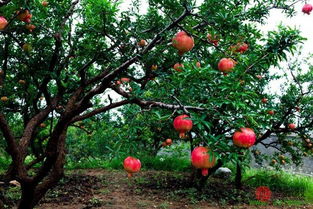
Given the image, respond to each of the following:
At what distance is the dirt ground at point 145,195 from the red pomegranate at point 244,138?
4.38m

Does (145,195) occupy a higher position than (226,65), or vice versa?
(226,65)

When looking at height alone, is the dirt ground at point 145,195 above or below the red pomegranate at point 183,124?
below

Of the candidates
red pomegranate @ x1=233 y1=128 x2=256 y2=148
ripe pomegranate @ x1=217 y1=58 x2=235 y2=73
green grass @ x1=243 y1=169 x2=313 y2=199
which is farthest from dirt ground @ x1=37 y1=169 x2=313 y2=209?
red pomegranate @ x1=233 y1=128 x2=256 y2=148

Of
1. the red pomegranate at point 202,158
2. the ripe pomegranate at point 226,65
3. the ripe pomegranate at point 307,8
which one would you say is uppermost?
the ripe pomegranate at point 307,8

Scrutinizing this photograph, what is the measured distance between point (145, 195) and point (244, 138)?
17.9 ft

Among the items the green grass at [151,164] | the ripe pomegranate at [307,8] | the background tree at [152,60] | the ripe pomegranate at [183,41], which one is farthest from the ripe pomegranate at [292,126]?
the ripe pomegranate at [183,41]

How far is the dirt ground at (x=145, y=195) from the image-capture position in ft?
20.1

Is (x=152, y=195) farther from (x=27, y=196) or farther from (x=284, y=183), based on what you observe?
(x=284, y=183)

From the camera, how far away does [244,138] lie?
1.94 metres

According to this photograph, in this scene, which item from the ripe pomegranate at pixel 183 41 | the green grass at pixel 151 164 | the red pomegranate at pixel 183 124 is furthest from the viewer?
the green grass at pixel 151 164

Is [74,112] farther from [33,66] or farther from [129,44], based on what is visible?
[33,66]

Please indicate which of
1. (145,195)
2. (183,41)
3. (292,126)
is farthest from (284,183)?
(183,41)

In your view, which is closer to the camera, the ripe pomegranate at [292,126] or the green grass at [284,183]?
the ripe pomegranate at [292,126]

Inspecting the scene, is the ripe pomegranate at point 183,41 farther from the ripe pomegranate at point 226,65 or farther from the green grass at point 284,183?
the green grass at point 284,183
